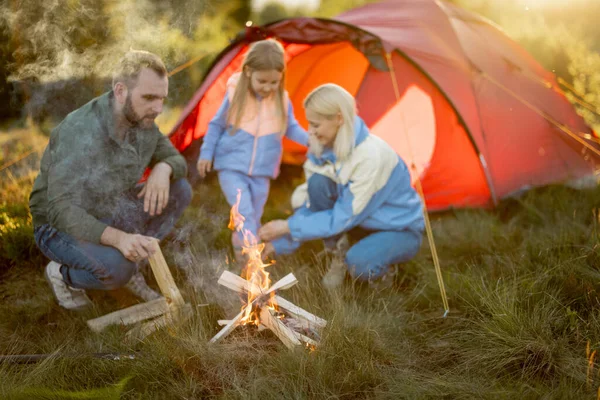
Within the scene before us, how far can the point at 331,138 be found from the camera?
10.4 ft

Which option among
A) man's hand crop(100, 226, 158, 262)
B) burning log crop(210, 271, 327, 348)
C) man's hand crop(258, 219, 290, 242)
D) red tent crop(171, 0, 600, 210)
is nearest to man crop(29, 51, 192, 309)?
man's hand crop(100, 226, 158, 262)

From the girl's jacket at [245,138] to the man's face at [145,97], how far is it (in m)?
0.88

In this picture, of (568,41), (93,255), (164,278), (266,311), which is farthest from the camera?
(568,41)

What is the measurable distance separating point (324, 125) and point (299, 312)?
1141 millimetres

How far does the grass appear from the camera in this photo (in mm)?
2078

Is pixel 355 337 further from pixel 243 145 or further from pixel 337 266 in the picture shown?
pixel 243 145

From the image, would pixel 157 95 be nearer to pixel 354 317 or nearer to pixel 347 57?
pixel 354 317

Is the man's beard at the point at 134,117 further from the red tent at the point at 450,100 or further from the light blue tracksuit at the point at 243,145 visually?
the red tent at the point at 450,100

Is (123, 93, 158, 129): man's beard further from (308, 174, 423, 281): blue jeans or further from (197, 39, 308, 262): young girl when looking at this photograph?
(308, 174, 423, 281): blue jeans

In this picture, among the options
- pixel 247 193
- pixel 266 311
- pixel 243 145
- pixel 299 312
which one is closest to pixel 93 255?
pixel 266 311

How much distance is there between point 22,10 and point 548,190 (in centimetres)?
381

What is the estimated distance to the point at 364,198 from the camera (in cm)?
301

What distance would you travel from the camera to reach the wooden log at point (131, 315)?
8.46 ft

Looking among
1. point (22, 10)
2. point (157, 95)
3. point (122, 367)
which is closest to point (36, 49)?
point (22, 10)
